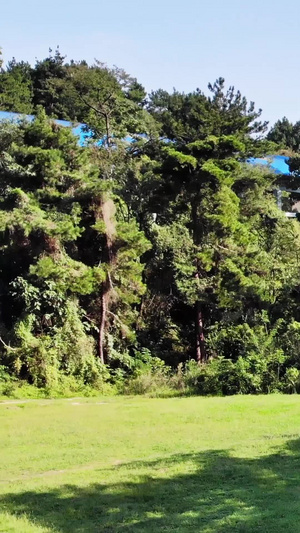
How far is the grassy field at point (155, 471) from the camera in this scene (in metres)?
5.59

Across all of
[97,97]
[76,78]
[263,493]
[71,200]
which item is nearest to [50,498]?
[263,493]

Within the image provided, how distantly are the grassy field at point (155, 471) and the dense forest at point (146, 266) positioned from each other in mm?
7395

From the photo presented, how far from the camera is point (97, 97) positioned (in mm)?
35562

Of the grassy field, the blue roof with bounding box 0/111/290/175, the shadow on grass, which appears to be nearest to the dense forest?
the blue roof with bounding box 0/111/290/175

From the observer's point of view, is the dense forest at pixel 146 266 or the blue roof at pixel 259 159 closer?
the dense forest at pixel 146 266

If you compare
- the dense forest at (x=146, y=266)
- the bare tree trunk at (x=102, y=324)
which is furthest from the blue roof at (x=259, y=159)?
the bare tree trunk at (x=102, y=324)

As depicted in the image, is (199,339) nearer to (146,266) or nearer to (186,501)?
(146,266)

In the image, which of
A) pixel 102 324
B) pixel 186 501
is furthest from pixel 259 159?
pixel 186 501

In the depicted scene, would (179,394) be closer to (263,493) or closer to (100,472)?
(100,472)

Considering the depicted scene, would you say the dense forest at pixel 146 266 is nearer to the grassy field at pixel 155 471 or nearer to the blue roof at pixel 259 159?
the blue roof at pixel 259 159

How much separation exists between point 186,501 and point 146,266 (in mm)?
21328

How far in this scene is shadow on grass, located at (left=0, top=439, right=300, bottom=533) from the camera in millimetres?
5375

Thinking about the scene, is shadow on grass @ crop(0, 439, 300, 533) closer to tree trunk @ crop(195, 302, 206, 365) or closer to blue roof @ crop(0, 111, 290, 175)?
tree trunk @ crop(195, 302, 206, 365)

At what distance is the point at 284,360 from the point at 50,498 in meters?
14.7
